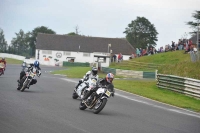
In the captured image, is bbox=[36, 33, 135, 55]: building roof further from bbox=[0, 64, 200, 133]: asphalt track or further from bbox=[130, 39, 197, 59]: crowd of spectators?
bbox=[0, 64, 200, 133]: asphalt track

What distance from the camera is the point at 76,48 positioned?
10425 cm

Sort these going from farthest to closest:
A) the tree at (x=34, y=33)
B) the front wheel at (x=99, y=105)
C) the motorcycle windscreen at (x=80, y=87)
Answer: the tree at (x=34, y=33) < the motorcycle windscreen at (x=80, y=87) < the front wheel at (x=99, y=105)

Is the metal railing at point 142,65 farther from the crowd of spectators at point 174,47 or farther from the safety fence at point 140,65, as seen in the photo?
the crowd of spectators at point 174,47

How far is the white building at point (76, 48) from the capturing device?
10312 centimetres

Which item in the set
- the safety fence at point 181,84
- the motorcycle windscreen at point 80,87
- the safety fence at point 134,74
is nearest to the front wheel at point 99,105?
the motorcycle windscreen at point 80,87

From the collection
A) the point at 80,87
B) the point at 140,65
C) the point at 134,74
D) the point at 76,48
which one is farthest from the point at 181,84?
the point at 76,48

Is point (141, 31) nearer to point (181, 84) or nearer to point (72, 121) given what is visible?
point (181, 84)

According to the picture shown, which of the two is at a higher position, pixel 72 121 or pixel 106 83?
pixel 106 83

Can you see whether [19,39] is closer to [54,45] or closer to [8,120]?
[54,45]

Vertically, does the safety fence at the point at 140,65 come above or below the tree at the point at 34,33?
below

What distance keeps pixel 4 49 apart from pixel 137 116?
9756 cm

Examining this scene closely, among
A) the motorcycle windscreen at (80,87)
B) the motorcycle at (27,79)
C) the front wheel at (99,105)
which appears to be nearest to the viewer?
the front wheel at (99,105)

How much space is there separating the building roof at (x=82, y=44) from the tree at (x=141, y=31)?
19.5 metres

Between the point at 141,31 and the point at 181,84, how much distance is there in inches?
3927
